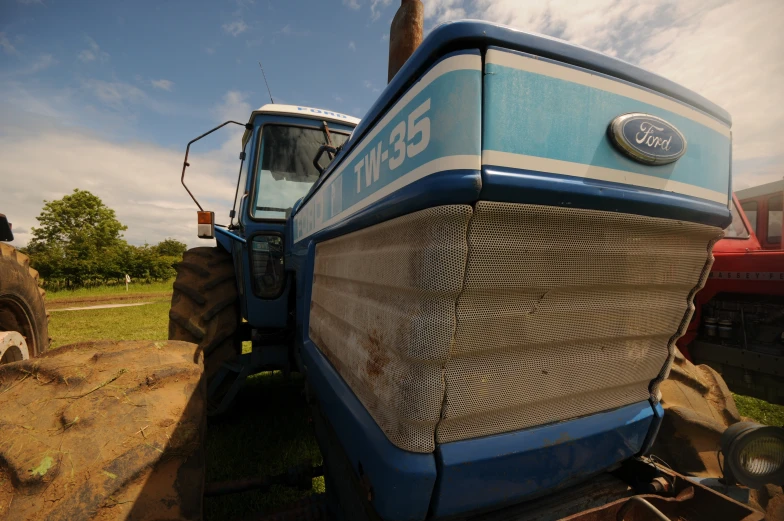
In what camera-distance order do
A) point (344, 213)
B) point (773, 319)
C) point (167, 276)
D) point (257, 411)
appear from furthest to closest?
point (167, 276) < point (257, 411) < point (773, 319) < point (344, 213)

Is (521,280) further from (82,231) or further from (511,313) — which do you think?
(82,231)

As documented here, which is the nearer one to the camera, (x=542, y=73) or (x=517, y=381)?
Answer: (x=542, y=73)

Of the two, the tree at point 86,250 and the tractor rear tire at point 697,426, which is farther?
the tree at point 86,250

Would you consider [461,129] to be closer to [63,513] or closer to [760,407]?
[63,513]

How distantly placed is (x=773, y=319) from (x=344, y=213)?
11.2 ft

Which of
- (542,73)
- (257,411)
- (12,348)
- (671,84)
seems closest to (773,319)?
(671,84)

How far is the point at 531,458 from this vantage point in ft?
2.83

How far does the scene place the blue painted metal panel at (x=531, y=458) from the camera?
798 millimetres

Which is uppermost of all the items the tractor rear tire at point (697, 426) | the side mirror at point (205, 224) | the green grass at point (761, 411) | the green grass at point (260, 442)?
the side mirror at point (205, 224)

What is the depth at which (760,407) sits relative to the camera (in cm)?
347

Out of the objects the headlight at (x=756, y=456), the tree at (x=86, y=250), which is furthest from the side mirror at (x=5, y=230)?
the tree at (x=86, y=250)

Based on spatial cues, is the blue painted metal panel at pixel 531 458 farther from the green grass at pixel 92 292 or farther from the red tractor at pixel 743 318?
the green grass at pixel 92 292

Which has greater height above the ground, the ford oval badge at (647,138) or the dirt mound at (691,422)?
the ford oval badge at (647,138)

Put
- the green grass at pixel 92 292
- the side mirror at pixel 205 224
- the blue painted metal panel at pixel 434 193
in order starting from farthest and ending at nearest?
the green grass at pixel 92 292 < the side mirror at pixel 205 224 < the blue painted metal panel at pixel 434 193
